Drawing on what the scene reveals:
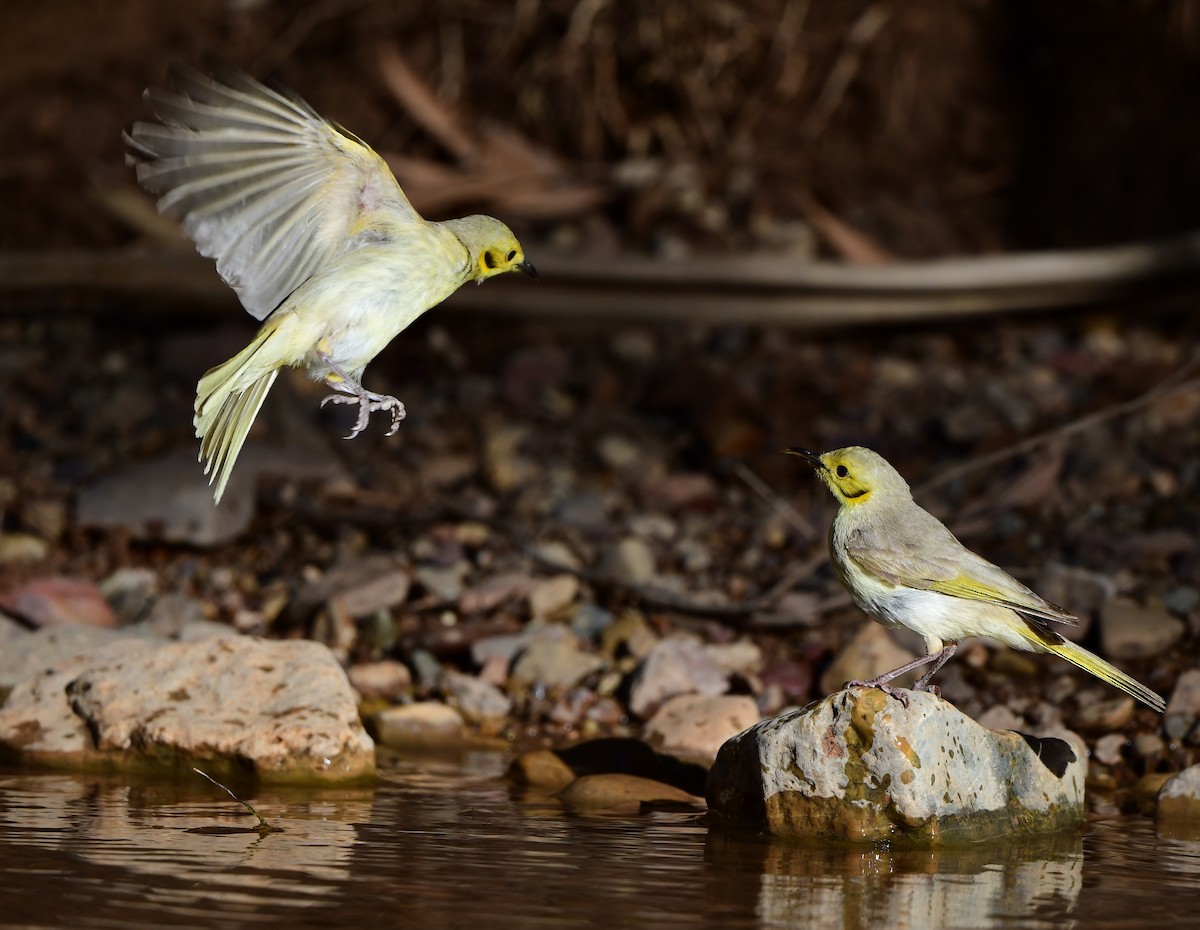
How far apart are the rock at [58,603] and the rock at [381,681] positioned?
1.38 m

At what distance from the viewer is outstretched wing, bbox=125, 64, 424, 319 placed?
227 inches

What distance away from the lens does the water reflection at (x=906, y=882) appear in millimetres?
4520

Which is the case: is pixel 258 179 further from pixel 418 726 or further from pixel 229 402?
pixel 418 726

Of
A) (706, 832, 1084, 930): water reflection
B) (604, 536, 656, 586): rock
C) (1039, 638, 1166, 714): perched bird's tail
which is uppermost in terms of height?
(604, 536, 656, 586): rock

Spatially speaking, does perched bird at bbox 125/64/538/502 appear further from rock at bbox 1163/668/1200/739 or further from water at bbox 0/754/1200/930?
rock at bbox 1163/668/1200/739

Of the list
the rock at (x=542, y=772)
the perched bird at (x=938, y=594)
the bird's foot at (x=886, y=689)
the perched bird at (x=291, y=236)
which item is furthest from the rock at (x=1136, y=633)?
the perched bird at (x=291, y=236)

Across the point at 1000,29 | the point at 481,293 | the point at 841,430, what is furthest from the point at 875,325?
the point at 1000,29

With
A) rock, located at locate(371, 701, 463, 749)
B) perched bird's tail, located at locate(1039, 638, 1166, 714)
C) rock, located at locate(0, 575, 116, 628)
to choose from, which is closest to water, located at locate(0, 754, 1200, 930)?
perched bird's tail, located at locate(1039, 638, 1166, 714)

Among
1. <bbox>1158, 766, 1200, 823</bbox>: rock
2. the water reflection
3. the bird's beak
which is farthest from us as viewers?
<bbox>1158, 766, 1200, 823</bbox>: rock

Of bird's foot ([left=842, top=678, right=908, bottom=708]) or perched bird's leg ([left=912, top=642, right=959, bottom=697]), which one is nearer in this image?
bird's foot ([left=842, top=678, right=908, bottom=708])

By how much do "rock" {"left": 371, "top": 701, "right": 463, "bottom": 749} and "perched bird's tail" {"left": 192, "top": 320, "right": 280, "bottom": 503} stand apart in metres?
1.87

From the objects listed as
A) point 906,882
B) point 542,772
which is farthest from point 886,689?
point 542,772

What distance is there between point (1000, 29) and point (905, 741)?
998 cm

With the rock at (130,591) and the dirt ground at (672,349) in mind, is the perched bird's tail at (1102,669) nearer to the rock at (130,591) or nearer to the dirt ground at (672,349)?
the dirt ground at (672,349)
